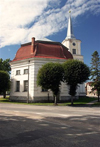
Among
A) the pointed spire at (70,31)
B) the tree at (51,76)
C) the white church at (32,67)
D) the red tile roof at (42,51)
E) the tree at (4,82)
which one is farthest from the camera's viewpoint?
the pointed spire at (70,31)

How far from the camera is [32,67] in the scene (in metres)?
28.7

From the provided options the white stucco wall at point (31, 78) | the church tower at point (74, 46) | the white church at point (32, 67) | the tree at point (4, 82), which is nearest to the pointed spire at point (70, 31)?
the church tower at point (74, 46)

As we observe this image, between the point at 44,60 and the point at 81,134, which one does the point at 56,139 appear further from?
the point at 44,60

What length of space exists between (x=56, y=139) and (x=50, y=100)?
23.8 m

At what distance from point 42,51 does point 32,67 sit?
4.34 meters

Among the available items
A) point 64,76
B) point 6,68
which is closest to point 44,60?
point 64,76

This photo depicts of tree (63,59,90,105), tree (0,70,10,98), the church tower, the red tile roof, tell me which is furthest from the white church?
the church tower

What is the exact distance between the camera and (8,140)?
16.5 feet

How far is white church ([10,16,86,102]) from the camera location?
28.2m

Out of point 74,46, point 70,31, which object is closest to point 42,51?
point 74,46

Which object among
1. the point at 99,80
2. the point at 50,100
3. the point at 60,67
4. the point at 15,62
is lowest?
the point at 50,100

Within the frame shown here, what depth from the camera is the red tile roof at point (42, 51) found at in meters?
29.9

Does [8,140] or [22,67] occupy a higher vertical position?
[22,67]

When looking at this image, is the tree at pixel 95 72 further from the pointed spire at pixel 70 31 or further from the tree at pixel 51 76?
the pointed spire at pixel 70 31
